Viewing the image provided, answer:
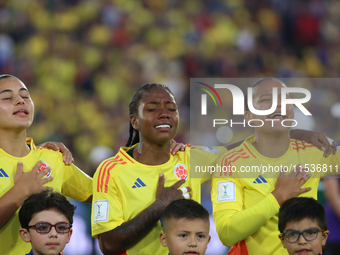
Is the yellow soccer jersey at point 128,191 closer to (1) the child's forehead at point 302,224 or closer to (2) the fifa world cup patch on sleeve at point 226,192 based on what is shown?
(2) the fifa world cup patch on sleeve at point 226,192

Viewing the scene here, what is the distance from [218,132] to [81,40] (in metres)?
7.17

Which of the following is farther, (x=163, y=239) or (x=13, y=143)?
(x=13, y=143)

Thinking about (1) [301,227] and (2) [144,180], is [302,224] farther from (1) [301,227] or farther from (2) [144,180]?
(2) [144,180]

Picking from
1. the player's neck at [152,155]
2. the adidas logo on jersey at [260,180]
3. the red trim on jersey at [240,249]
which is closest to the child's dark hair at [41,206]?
the player's neck at [152,155]

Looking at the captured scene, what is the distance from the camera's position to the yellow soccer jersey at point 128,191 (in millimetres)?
3199

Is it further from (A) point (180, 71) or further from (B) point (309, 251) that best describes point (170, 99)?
(A) point (180, 71)

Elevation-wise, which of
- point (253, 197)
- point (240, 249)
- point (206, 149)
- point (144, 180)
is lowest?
point (240, 249)

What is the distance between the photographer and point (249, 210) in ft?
10.2

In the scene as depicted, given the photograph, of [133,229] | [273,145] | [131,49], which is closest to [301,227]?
[273,145]

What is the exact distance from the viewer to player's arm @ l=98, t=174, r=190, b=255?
3.10 m

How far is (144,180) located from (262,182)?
0.78 metres

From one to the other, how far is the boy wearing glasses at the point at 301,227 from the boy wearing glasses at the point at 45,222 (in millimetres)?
1334

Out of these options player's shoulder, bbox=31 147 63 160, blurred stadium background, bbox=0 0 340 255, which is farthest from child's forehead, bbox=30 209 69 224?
blurred stadium background, bbox=0 0 340 255

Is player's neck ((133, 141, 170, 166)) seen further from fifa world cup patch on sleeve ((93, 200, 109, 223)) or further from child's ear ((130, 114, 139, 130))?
fifa world cup patch on sleeve ((93, 200, 109, 223))
